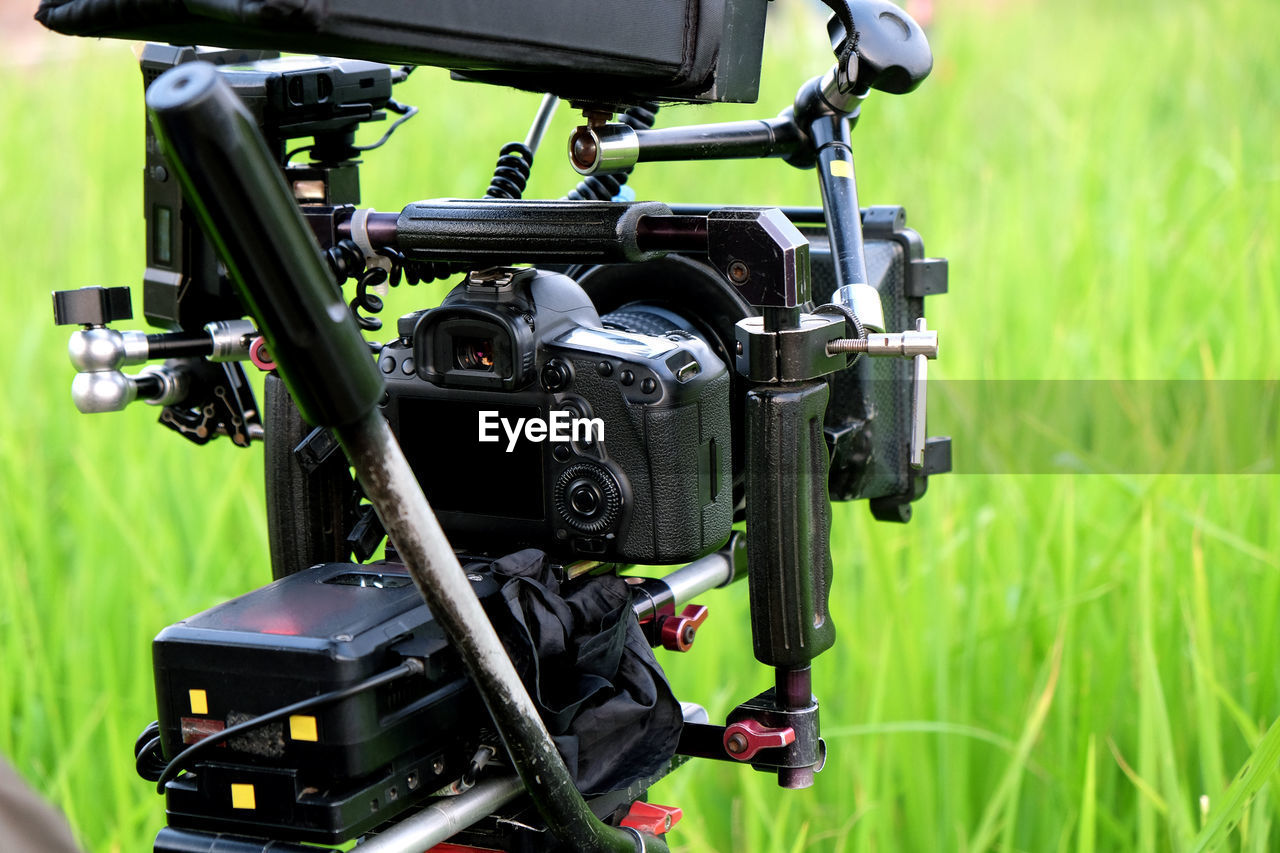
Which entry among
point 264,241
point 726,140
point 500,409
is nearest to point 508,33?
point 264,241

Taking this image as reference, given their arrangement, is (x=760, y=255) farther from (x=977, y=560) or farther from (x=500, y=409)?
(x=977, y=560)

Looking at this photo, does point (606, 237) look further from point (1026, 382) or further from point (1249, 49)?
point (1249, 49)

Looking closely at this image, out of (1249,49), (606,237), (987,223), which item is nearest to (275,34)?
(606,237)

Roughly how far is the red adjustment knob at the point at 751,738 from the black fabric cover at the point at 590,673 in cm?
4

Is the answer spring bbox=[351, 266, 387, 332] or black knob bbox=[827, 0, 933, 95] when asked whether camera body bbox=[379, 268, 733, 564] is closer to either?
spring bbox=[351, 266, 387, 332]

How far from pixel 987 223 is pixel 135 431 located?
1.84 m

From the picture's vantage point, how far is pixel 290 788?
818 mm

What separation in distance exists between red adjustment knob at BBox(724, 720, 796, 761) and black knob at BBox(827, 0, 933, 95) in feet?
1.63

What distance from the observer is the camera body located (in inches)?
38.3

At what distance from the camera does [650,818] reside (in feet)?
3.57

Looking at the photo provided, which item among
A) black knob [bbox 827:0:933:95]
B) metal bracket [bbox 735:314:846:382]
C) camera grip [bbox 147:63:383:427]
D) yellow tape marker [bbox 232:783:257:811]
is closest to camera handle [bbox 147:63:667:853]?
camera grip [bbox 147:63:383:427]

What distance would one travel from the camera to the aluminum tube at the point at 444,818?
82cm

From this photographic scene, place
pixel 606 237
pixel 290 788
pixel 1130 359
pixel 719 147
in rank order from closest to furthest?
pixel 290 788
pixel 606 237
pixel 719 147
pixel 1130 359

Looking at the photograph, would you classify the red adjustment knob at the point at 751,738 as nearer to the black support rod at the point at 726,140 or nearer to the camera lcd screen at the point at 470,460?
the camera lcd screen at the point at 470,460
